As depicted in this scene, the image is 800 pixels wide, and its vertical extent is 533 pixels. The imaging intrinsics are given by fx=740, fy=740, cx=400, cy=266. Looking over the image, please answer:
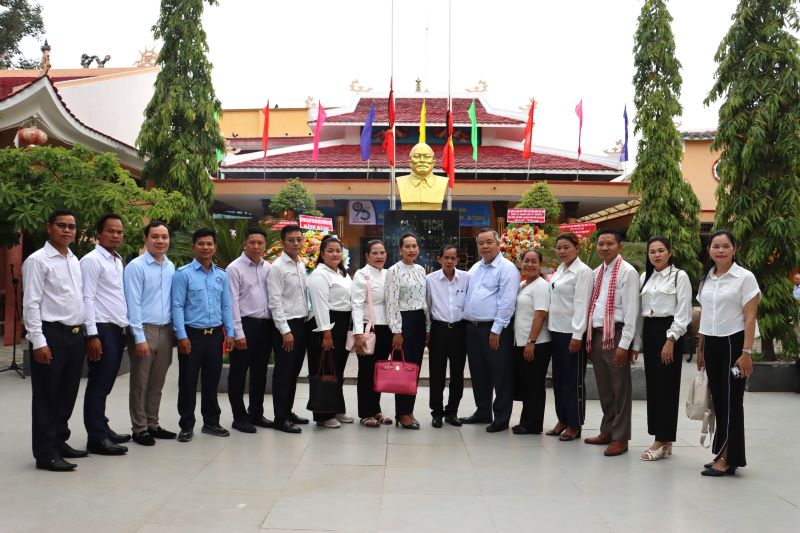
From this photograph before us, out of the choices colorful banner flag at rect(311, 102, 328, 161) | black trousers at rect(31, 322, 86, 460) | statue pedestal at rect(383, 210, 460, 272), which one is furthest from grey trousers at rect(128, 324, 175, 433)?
colorful banner flag at rect(311, 102, 328, 161)

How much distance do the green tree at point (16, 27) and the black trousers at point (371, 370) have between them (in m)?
25.4

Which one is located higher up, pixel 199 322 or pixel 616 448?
pixel 199 322

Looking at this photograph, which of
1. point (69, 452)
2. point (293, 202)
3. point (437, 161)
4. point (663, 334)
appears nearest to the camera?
point (69, 452)

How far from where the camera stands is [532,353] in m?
5.91

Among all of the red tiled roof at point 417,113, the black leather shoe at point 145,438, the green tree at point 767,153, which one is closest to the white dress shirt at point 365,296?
the black leather shoe at point 145,438

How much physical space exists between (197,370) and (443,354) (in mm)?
2004

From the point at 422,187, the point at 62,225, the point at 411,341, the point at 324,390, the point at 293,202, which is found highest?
the point at 293,202

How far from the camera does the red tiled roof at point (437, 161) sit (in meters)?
21.0

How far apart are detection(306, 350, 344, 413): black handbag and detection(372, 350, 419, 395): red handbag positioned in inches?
14.2

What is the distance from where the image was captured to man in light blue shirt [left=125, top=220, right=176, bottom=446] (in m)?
5.33

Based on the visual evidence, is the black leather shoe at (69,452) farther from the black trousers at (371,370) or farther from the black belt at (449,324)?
the black belt at (449,324)

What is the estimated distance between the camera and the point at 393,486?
14.5 feet

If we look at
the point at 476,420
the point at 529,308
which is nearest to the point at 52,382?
the point at 476,420

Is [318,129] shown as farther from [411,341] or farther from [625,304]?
[625,304]
